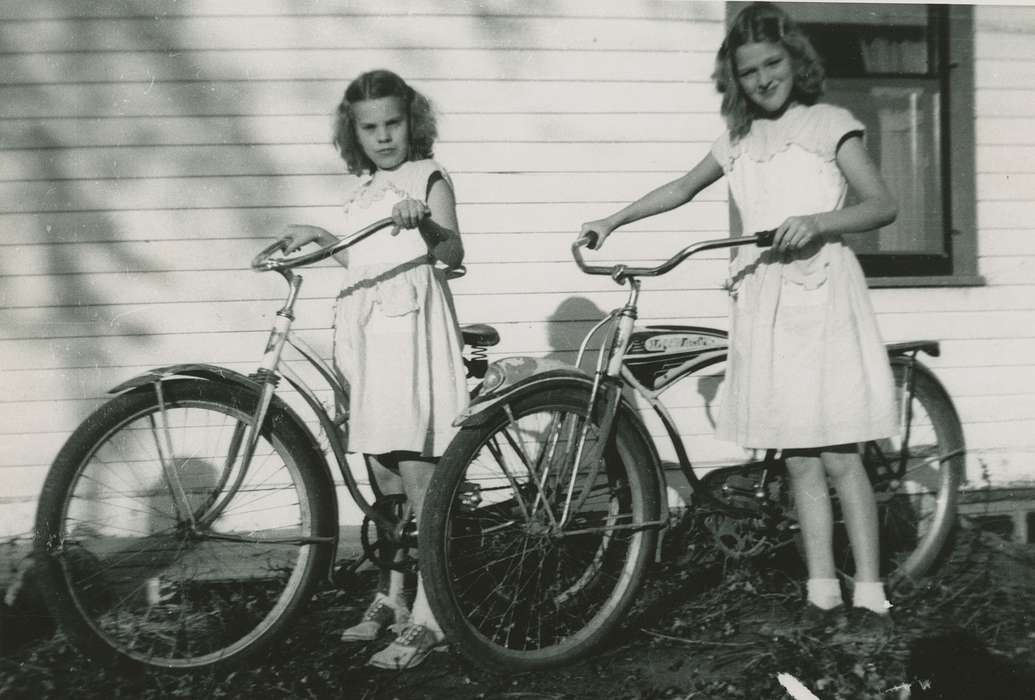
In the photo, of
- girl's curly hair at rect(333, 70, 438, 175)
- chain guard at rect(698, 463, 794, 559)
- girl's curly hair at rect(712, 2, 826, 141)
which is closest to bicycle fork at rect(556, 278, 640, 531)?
chain guard at rect(698, 463, 794, 559)

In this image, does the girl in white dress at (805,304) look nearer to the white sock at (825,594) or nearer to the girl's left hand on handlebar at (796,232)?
the white sock at (825,594)

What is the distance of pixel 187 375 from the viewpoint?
2.35 metres

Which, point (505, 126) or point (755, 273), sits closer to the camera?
point (755, 273)

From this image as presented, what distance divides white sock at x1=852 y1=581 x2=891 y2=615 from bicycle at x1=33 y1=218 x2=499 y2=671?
4.56ft

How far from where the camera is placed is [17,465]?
11.6 feet

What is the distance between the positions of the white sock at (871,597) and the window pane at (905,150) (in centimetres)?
194

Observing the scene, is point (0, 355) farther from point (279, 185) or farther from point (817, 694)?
point (817, 694)

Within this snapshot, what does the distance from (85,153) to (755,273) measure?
268cm

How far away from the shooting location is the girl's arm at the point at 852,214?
88.6 inches

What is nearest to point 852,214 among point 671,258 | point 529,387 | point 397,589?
point 671,258

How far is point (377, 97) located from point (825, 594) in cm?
204

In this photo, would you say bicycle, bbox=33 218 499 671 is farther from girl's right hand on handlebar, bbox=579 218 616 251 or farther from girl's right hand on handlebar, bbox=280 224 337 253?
girl's right hand on handlebar, bbox=579 218 616 251

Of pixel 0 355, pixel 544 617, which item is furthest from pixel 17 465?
pixel 544 617

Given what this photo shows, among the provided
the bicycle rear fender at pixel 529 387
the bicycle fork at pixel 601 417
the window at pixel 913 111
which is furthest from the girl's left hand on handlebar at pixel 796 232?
the window at pixel 913 111
